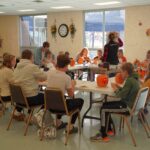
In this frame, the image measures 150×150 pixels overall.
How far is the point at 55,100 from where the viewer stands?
11.3ft

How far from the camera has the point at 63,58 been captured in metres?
3.61

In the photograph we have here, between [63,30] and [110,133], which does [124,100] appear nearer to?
[110,133]

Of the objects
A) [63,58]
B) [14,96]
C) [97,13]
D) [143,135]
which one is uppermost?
[97,13]

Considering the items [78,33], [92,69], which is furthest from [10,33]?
[92,69]

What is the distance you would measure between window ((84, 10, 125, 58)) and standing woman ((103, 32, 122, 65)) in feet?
10.7

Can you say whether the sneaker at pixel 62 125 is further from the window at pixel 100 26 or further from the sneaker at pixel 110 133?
the window at pixel 100 26

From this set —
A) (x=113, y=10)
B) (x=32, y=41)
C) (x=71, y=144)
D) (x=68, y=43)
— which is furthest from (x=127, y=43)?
(x=71, y=144)

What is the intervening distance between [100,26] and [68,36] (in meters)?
1.35

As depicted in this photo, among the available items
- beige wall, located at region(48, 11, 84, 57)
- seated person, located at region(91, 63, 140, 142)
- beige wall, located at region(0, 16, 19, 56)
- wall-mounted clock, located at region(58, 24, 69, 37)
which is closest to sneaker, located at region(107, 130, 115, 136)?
seated person, located at region(91, 63, 140, 142)

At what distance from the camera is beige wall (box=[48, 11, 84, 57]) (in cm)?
1015

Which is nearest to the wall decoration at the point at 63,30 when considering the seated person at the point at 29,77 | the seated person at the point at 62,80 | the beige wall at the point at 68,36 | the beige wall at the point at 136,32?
the beige wall at the point at 68,36

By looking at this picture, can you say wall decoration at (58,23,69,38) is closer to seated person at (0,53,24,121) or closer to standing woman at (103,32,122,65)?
standing woman at (103,32,122,65)

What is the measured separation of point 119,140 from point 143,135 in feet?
1.41

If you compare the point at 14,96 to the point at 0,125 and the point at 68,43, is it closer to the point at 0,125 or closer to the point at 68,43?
the point at 0,125
